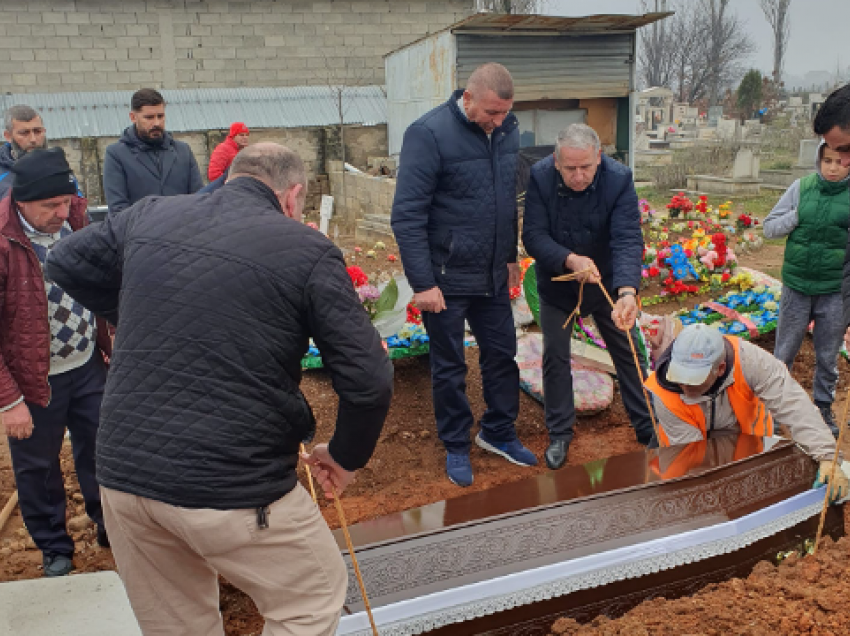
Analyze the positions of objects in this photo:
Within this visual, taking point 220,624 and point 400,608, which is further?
point 400,608

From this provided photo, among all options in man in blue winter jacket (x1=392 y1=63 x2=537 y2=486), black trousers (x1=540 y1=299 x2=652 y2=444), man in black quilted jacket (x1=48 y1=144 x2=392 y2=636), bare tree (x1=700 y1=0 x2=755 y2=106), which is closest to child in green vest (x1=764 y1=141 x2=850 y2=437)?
black trousers (x1=540 y1=299 x2=652 y2=444)

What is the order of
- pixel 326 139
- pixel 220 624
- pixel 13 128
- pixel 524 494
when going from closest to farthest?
pixel 220 624, pixel 524 494, pixel 13 128, pixel 326 139

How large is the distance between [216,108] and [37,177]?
13469 millimetres

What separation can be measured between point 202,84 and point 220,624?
52.3ft

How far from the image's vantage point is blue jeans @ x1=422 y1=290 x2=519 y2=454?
159 inches

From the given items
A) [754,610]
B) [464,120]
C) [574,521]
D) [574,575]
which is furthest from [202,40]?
[754,610]

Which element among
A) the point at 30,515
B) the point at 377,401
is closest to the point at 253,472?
the point at 377,401

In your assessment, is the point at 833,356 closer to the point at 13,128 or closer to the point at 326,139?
the point at 13,128

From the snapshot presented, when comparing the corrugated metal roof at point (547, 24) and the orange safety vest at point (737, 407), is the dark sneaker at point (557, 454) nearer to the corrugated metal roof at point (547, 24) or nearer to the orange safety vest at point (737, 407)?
the orange safety vest at point (737, 407)

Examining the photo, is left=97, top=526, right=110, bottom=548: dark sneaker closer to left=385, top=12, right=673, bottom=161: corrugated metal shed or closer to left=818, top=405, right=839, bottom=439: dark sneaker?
left=818, top=405, right=839, bottom=439: dark sneaker

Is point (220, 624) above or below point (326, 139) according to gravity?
below

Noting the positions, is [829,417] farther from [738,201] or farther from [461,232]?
[738,201]

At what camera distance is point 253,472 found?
75.2 inches

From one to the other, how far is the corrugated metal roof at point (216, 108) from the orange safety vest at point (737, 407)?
12672 millimetres
